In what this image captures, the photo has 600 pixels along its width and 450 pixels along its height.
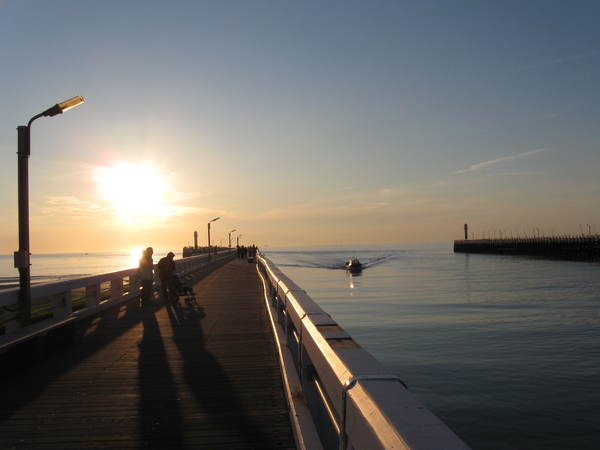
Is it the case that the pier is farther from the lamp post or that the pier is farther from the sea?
the sea

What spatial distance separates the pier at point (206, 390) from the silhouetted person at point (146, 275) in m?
4.37

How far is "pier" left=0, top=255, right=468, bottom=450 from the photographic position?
6.84 feet

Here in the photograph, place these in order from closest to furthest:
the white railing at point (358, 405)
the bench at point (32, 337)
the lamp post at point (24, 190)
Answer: the white railing at point (358, 405) → the bench at point (32, 337) → the lamp post at point (24, 190)

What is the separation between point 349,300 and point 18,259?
2876 cm

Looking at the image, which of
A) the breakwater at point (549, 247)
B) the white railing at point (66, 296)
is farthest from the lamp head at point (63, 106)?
the breakwater at point (549, 247)

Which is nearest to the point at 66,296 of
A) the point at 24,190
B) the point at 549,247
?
the point at 24,190

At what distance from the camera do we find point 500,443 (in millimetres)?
10695

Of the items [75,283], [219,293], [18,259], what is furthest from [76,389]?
[219,293]

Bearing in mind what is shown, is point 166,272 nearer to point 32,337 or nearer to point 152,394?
point 32,337

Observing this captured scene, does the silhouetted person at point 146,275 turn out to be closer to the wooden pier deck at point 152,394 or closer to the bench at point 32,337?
the wooden pier deck at point 152,394

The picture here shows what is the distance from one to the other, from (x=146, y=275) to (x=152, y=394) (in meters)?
9.54

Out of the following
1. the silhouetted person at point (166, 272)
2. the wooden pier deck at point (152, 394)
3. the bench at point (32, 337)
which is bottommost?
the wooden pier deck at point (152, 394)

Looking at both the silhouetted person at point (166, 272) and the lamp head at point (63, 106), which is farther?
the silhouetted person at point (166, 272)

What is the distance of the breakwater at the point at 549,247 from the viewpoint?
105m
